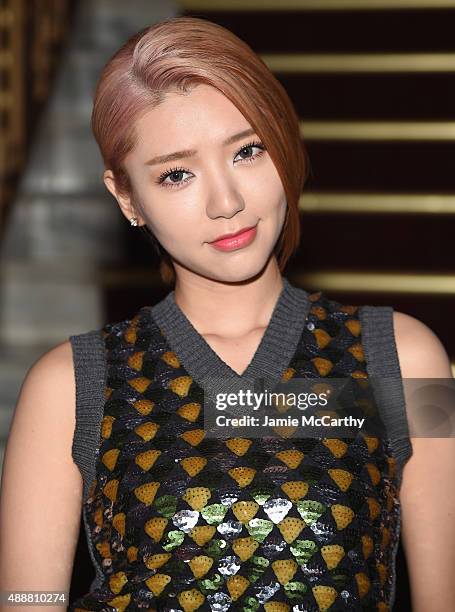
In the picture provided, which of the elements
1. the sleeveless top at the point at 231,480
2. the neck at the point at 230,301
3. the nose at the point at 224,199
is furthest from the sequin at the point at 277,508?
the nose at the point at 224,199

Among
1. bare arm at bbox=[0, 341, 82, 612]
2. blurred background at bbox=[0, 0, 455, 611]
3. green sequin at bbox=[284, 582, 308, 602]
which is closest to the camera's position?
green sequin at bbox=[284, 582, 308, 602]

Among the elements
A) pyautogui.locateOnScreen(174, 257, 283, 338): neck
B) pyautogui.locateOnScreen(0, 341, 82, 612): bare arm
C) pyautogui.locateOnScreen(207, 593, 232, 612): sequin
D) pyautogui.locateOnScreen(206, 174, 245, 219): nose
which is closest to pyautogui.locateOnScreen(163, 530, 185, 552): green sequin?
pyautogui.locateOnScreen(207, 593, 232, 612): sequin

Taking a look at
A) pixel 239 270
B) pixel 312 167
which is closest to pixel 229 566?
pixel 239 270

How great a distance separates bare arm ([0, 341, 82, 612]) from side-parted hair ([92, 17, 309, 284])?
0.44 meters

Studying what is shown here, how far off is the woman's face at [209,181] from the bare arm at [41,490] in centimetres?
36

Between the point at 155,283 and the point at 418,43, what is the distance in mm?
1370

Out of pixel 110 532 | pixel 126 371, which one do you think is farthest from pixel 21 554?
pixel 126 371

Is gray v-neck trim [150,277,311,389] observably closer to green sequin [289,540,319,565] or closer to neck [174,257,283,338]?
neck [174,257,283,338]

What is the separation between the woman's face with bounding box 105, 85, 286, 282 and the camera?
192 cm

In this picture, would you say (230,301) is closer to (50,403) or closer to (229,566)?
(50,403)

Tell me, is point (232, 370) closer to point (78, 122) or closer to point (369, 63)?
point (369, 63)

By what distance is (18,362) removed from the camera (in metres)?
4.21

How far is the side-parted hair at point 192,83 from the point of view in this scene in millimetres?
1947

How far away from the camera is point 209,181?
6.32 ft
